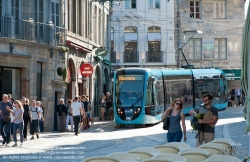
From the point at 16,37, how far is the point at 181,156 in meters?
24.4

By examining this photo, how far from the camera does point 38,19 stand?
3625 cm

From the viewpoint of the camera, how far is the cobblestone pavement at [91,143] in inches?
860

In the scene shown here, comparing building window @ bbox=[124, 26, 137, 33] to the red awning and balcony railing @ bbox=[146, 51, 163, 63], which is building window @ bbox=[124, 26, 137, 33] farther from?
the red awning

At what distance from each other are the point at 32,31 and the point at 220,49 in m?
35.5

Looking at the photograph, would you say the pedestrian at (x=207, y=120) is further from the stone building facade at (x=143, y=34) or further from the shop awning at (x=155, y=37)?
the shop awning at (x=155, y=37)

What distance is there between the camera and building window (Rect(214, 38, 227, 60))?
2667 inches

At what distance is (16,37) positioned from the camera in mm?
33844

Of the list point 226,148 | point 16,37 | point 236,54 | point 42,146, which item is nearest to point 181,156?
point 226,148

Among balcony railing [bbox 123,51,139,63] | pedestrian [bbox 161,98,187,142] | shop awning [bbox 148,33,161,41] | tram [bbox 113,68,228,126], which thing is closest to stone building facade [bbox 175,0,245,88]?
shop awning [bbox 148,33,161,41]

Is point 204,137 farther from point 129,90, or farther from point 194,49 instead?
point 194,49

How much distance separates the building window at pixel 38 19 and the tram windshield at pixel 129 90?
443 cm

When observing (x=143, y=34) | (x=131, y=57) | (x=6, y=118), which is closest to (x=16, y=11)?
(x=6, y=118)

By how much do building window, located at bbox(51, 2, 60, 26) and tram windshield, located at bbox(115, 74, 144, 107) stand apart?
433cm

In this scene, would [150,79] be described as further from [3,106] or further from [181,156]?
[181,156]
